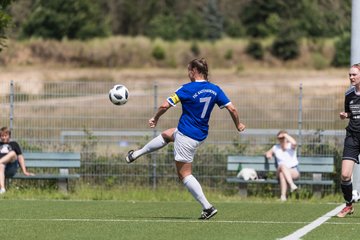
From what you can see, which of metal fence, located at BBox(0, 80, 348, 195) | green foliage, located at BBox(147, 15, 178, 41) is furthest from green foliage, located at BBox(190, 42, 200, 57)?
metal fence, located at BBox(0, 80, 348, 195)

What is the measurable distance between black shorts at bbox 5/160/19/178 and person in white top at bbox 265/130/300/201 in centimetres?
501

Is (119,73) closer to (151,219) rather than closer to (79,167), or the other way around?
(79,167)

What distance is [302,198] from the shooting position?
68.8 ft

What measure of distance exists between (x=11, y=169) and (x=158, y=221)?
7.56m

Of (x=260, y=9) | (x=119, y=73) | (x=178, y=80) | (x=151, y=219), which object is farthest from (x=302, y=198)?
(x=260, y=9)

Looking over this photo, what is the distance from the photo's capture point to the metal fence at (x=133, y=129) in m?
22.2

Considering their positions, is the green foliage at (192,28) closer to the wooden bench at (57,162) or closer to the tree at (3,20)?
the tree at (3,20)

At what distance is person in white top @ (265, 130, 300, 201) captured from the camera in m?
20.5

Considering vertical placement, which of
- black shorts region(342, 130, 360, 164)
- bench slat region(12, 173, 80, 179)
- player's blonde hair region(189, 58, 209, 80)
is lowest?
bench slat region(12, 173, 80, 179)

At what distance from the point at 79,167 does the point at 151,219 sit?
7.59 metres

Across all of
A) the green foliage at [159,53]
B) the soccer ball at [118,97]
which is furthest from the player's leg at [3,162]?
the green foliage at [159,53]

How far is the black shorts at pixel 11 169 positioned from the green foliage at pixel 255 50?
55175 millimetres

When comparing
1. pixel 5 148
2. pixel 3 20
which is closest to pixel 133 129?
pixel 5 148

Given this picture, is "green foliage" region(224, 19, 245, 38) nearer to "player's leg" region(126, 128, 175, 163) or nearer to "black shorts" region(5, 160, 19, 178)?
"black shorts" region(5, 160, 19, 178)
